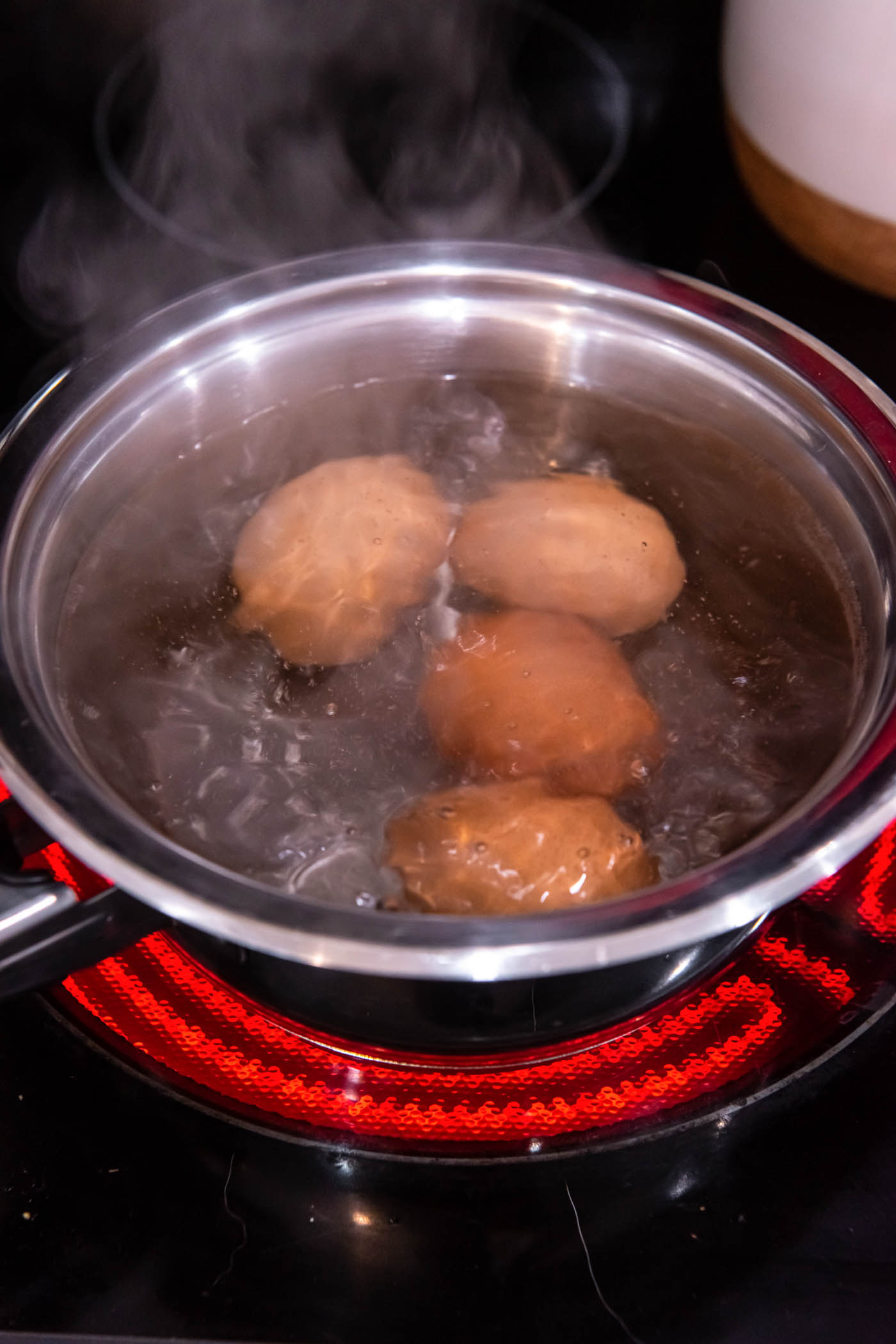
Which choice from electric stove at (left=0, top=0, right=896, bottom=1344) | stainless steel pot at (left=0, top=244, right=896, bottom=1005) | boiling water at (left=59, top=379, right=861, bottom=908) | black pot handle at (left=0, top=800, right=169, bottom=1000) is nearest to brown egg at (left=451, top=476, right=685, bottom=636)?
boiling water at (left=59, top=379, right=861, bottom=908)

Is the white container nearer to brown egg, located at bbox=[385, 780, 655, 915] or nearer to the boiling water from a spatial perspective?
the boiling water

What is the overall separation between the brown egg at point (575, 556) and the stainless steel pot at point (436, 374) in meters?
0.13

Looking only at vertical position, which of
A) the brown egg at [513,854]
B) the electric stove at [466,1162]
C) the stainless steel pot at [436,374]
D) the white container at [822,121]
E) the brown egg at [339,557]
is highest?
the white container at [822,121]

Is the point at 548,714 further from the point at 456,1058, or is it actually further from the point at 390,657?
the point at 456,1058

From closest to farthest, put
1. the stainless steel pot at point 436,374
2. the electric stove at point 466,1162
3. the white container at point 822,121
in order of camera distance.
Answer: the stainless steel pot at point 436,374 < the electric stove at point 466,1162 < the white container at point 822,121

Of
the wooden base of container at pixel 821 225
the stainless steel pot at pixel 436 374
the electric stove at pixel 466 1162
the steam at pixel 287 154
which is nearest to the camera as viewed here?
the stainless steel pot at pixel 436 374

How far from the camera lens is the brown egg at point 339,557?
0.90m

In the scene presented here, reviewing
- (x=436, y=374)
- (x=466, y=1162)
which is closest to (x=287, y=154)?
(x=436, y=374)

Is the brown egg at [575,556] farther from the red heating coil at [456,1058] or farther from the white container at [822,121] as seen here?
the white container at [822,121]

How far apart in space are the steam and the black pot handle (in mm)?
823

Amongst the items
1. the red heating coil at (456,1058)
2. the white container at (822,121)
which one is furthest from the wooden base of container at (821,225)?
the red heating coil at (456,1058)

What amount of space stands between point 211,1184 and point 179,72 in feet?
4.19

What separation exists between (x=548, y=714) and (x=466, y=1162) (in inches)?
12.6

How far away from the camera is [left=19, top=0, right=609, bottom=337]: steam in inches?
51.2
